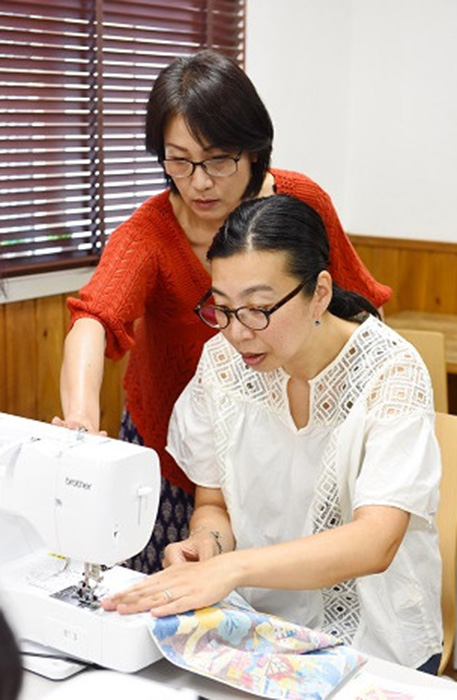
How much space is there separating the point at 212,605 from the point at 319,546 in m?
0.20

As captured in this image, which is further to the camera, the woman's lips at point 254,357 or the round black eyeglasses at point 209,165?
the round black eyeglasses at point 209,165

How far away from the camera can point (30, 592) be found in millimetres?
1438

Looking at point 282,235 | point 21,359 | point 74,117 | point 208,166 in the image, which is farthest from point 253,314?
point 74,117

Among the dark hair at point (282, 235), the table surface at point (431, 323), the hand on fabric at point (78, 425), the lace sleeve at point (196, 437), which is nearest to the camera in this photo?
the hand on fabric at point (78, 425)

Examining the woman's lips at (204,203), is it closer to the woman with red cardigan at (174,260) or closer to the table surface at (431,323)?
the woman with red cardigan at (174,260)

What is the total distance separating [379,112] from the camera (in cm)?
415

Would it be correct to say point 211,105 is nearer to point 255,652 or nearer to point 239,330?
point 239,330

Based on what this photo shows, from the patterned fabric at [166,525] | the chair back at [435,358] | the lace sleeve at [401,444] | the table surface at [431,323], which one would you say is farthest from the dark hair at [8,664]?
the table surface at [431,323]

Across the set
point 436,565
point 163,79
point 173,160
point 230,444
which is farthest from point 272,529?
point 163,79

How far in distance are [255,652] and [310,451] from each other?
0.48 m

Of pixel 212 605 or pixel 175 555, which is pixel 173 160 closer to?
pixel 175 555

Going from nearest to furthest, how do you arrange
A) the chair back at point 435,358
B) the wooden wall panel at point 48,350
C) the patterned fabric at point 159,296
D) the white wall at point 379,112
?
the patterned fabric at point 159,296, the wooden wall panel at point 48,350, the chair back at point 435,358, the white wall at point 379,112

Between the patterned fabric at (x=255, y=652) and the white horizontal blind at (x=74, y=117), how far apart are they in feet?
4.72

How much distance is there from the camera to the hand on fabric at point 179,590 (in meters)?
1.39
